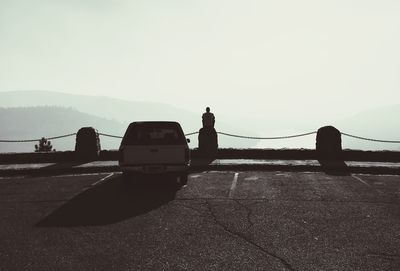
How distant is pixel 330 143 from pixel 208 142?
501cm

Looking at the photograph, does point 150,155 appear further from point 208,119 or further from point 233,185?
point 208,119

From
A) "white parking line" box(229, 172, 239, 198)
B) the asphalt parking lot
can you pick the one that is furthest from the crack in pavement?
"white parking line" box(229, 172, 239, 198)

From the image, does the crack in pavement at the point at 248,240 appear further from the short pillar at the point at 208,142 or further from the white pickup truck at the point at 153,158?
the short pillar at the point at 208,142

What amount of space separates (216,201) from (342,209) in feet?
8.59

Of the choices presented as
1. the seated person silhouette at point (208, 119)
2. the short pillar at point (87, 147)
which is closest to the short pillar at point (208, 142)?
the seated person silhouette at point (208, 119)

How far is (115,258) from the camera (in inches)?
212

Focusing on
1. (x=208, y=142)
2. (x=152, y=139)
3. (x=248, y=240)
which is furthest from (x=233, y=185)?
(x=208, y=142)

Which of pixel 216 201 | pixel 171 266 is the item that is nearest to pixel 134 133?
pixel 216 201

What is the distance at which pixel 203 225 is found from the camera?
716 centimetres

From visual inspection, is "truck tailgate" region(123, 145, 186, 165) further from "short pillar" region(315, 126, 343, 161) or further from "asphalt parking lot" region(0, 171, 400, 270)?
"short pillar" region(315, 126, 343, 161)

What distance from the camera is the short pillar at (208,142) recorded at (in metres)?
18.0

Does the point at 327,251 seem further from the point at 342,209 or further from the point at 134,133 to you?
the point at 134,133

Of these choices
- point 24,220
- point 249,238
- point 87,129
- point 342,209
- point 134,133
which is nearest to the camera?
point 249,238

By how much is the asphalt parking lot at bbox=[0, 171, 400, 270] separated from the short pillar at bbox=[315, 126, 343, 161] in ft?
15.6
